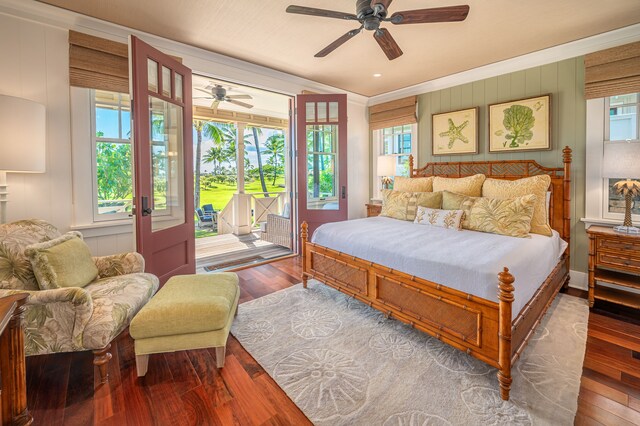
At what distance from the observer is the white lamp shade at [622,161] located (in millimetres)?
2604

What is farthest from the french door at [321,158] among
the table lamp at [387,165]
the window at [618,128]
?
the window at [618,128]

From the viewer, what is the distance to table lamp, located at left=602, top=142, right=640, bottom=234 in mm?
2611

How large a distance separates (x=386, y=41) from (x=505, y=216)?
6.41ft

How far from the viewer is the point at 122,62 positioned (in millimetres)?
2986

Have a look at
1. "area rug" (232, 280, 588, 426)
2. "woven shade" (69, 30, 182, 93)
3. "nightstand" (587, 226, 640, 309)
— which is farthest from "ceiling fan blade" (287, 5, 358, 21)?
"nightstand" (587, 226, 640, 309)

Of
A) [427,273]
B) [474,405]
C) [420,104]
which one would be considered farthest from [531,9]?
[474,405]

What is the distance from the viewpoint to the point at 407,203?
12.1 ft

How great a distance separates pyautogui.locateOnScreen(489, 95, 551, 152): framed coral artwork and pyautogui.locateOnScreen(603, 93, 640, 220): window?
0.51 m

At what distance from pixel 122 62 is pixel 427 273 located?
3.51 meters

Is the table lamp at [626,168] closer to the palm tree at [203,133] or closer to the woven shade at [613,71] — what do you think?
the woven shade at [613,71]

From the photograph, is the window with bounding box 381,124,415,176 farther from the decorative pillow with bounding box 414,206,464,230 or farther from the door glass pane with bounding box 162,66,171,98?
the door glass pane with bounding box 162,66,171,98

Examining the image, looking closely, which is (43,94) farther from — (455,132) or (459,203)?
(455,132)

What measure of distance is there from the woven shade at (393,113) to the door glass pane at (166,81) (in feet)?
11.4

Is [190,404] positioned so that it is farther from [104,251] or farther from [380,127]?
[380,127]
